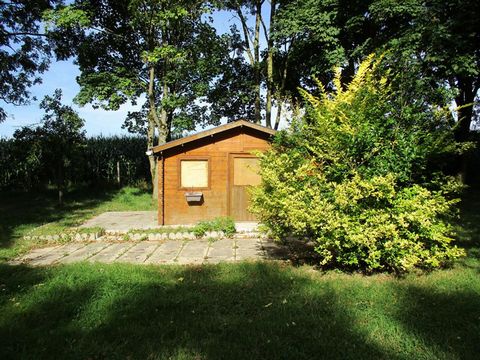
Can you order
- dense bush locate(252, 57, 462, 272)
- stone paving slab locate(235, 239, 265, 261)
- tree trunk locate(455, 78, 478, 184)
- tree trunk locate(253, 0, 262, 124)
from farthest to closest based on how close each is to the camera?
tree trunk locate(253, 0, 262, 124) → tree trunk locate(455, 78, 478, 184) → stone paving slab locate(235, 239, 265, 261) → dense bush locate(252, 57, 462, 272)

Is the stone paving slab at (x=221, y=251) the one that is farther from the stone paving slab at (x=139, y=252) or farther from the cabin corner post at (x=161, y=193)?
the cabin corner post at (x=161, y=193)

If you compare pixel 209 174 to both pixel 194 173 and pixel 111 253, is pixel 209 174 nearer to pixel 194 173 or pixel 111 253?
pixel 194 173

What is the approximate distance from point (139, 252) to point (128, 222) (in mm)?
3869

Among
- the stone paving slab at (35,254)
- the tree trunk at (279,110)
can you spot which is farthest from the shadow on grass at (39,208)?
the tree trunk at (279,110)

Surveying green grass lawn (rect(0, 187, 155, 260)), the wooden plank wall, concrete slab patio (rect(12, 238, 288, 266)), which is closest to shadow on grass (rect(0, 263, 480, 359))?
→ concrete slab patio (rect(12, 238, 288, 266))

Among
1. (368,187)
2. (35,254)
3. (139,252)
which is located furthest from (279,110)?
(368,187)

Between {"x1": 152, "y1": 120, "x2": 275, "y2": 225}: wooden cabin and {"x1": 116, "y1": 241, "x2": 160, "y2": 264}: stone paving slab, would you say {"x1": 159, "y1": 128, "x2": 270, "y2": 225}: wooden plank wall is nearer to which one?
{"x1": 152, "y1": 120, "x2": 275, "y2": 225}: wooden cabin

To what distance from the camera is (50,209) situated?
14.3m

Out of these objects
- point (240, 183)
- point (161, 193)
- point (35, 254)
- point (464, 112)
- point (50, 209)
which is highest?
point (464, 112)

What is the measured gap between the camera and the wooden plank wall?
10.8m

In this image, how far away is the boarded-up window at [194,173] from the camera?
35.8ft

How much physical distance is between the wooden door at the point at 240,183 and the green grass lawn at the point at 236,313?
15.9 ft

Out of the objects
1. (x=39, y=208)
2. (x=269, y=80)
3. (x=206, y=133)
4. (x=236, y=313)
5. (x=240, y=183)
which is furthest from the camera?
(x=269, y=80)

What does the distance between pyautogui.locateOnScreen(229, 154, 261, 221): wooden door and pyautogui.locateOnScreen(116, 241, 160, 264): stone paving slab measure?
3220 millimetres
